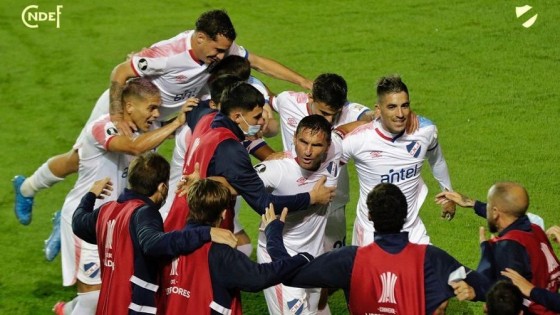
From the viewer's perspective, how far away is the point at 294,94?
27.1 feet

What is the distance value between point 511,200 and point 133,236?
2.24 m

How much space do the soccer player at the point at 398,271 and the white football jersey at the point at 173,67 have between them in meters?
3.26

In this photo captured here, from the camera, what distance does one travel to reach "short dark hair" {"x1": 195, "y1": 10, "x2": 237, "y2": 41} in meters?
8.13

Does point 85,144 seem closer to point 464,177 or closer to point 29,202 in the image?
point 29,202

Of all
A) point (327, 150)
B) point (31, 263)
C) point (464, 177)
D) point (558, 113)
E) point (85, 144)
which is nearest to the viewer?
point (327, 150)

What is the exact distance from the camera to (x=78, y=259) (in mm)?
7906

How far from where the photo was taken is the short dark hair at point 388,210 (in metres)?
5.57

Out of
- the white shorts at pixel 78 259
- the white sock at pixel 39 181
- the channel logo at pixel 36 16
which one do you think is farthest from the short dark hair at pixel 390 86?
the channel logo at pixel 36 16

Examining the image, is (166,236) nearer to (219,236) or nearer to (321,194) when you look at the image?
(219,236)

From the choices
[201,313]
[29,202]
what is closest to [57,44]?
[29,202]

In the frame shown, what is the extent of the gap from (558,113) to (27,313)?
623 cm

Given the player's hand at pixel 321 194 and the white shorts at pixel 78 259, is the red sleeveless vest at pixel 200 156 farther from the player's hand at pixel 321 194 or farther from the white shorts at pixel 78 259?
the white shorts at pixel 78 259

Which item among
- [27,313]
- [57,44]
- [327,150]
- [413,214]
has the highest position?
[57,44]

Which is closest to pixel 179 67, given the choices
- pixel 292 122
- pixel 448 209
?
pixel 292 122
